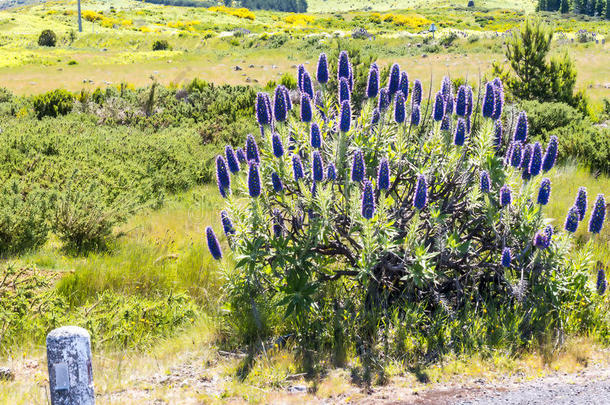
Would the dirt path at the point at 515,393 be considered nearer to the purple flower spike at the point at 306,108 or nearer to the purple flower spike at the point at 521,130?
the purple flower spike at the point at 521,130

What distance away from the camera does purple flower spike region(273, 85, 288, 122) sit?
170 inches

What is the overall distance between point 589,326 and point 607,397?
43.4 inches

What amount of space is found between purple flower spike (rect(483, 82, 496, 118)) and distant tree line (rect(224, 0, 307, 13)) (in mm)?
153183

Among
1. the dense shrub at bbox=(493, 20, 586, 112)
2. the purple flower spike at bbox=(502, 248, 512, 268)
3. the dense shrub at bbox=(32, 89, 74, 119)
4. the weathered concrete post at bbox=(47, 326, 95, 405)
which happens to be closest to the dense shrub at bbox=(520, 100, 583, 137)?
the dense shrub at bbox=(493, 20, 586, 112)

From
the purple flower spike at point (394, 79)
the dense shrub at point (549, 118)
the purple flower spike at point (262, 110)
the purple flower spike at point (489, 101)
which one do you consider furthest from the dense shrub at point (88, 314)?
the dense shrub at point (549, 118)

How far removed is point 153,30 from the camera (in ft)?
194

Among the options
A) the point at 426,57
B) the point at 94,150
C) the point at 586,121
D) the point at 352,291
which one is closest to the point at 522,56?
the point at 586,121

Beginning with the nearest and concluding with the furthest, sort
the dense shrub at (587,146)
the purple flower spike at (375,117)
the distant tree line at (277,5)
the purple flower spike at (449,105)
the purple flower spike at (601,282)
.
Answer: the purple flower spike at (601,282) < the purple flower spike at (449,105) < the purple flower spike at (375,117) < the dense shrub at (587,146) < the distant tree line at (277,5)

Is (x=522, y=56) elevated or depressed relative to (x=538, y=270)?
elevated

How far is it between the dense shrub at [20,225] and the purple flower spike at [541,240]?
17.6 feet

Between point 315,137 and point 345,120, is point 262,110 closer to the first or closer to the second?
point 315,137

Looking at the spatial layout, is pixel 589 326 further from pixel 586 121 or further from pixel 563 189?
pixel 586 121

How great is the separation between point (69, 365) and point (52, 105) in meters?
14.8

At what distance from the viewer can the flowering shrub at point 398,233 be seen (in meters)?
4.18
